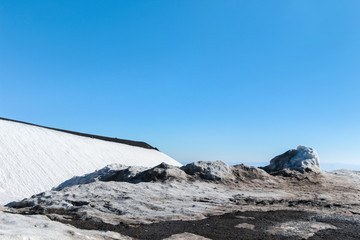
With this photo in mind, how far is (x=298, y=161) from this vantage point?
58.7 ft

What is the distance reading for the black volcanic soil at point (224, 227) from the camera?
6.53m

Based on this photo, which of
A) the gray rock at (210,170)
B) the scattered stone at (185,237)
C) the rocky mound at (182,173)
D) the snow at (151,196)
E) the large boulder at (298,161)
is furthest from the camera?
the large boulder at (298,161)

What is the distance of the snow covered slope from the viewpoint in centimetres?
2011

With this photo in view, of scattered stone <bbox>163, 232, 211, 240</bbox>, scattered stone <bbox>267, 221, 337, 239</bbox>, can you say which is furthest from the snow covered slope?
scattered stone <bbox>267, 221, 337, 239</bbox>

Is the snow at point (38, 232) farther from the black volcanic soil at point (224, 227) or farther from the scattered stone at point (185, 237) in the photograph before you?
the scattered stone at point (185, 237)

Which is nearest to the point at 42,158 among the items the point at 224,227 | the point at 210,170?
the point at 210,170

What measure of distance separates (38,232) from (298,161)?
52.4 ft

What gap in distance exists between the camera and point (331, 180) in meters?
15.7

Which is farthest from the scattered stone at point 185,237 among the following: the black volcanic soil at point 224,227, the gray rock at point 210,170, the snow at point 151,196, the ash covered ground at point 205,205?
the gray rock at point 210,170

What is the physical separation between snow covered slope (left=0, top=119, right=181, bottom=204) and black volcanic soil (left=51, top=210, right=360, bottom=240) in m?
11.7

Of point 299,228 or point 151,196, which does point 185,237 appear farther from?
point 151,196

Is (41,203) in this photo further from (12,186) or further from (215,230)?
(12,186)

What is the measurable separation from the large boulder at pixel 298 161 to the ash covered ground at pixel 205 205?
1195 mm

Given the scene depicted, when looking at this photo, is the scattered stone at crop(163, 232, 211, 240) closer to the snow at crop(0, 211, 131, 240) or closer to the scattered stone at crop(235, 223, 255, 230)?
the snow at crop(0, 211, 131, 240)
